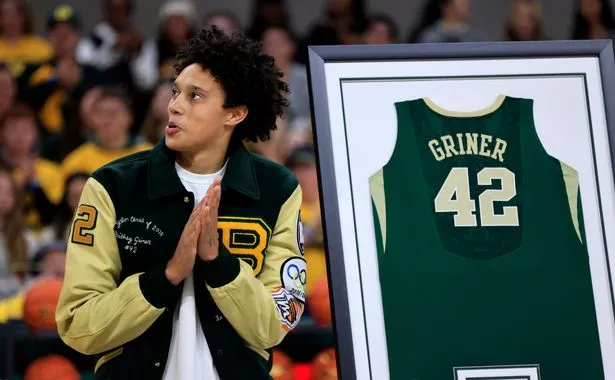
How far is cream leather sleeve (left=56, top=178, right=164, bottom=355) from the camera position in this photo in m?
2.87

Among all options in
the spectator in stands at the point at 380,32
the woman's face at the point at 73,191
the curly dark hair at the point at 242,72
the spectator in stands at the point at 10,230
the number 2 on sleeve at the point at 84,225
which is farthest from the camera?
the spectator in stands at the point at 380,32

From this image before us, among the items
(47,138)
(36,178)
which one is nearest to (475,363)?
(36,178)

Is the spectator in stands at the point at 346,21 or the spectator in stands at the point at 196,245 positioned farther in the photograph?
the spectator in stands at the point at 346,21

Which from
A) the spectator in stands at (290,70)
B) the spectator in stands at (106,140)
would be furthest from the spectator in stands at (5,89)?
the spectator in stands at (290,70)

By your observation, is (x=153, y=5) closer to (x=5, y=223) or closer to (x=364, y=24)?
(x=364, y=24)

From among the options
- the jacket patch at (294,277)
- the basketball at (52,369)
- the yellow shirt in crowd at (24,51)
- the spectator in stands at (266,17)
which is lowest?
the basketball at (52,369)

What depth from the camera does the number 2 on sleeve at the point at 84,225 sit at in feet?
9.70

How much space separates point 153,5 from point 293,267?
7.16 meters

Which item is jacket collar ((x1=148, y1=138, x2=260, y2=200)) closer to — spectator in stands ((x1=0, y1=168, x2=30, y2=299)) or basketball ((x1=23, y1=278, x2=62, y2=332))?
basketball ((x1=23, y1=278, x2=62, y2=332))

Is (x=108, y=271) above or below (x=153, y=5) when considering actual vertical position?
below

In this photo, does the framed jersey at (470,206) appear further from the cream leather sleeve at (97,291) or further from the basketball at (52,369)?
the basketball at (52,369)

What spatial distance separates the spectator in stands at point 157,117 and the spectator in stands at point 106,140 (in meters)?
0.10

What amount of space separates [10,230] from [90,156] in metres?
0.87

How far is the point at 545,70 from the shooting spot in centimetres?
315
